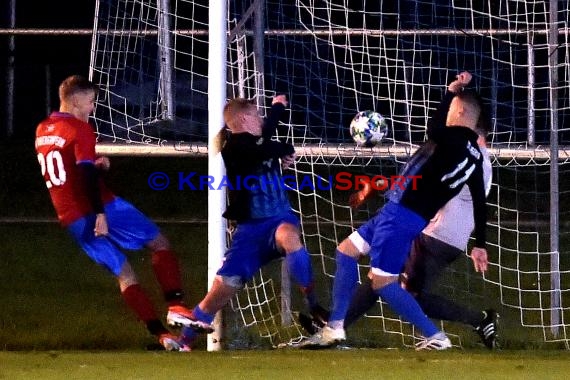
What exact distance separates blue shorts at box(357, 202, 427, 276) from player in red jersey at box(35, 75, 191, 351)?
1087mm

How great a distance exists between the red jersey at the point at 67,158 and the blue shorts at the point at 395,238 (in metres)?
1.53

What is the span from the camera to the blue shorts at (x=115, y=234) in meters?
6.82

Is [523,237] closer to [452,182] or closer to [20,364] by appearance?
[452,182]

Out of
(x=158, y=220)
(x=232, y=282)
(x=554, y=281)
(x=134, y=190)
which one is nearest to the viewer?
(x=232, y=282)

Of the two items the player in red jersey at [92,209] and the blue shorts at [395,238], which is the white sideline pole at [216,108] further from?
the blue shorts at [395,238]

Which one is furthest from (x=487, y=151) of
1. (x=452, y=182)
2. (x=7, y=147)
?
(x=7, y=147)

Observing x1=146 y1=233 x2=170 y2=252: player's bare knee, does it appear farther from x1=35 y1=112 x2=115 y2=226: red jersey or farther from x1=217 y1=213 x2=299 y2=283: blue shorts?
x1=217 y1=213 x2=299 y2=283: blue shorts

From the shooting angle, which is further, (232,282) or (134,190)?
(134,190)

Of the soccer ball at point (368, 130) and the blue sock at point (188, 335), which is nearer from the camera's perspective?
the blue sock at point (188, 335)

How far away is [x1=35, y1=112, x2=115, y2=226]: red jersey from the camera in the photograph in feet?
21.9

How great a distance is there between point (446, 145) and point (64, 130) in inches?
79.0

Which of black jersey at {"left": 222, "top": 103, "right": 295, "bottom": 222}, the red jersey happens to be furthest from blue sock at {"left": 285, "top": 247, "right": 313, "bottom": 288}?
the red jersey

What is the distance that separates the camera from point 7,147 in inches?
780

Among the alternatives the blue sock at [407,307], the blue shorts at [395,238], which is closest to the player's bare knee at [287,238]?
the blue shorts at [395,238]
